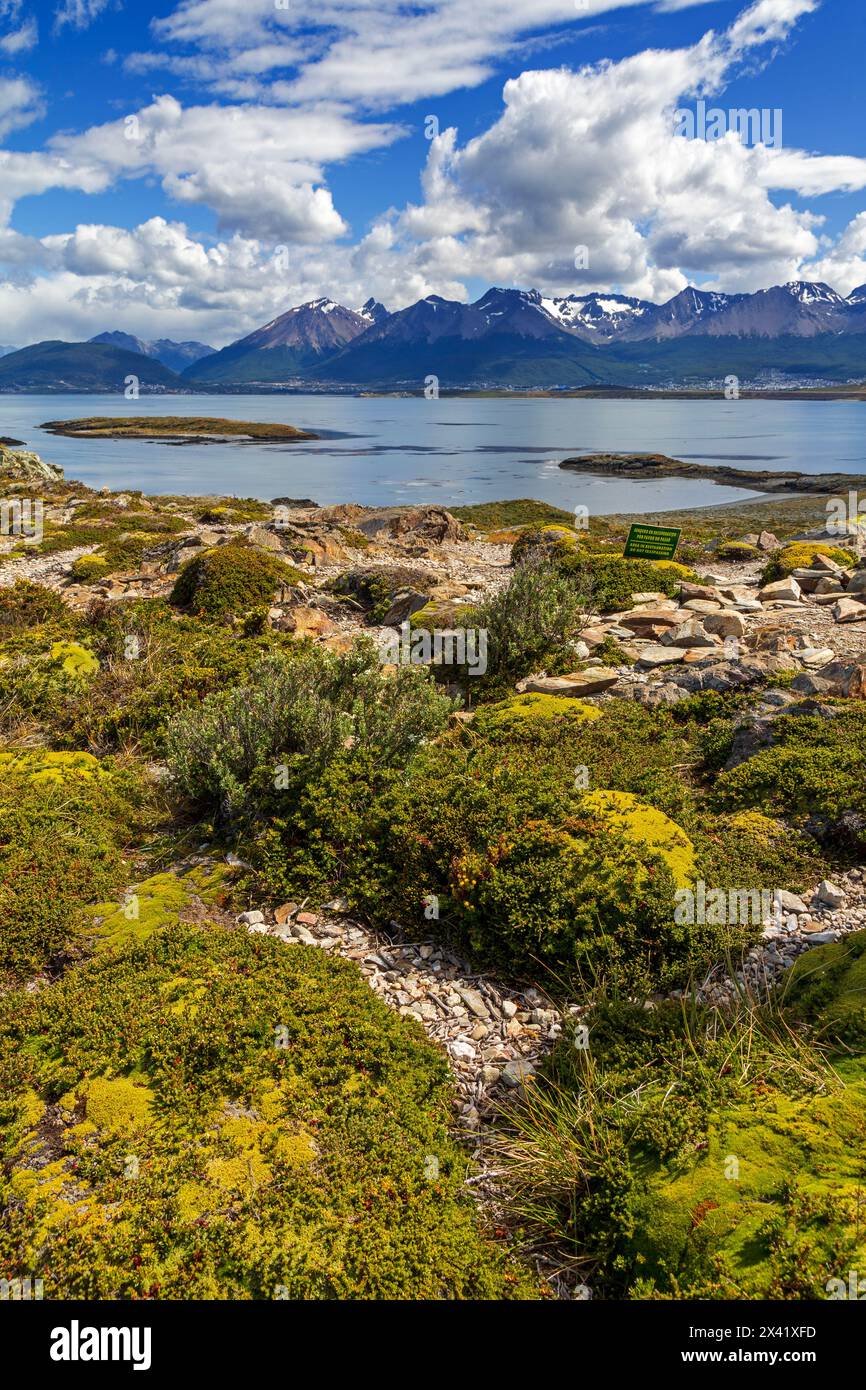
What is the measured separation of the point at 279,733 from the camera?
8.27 meters

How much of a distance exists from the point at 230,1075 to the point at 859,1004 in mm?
3599

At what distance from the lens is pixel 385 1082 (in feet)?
14.4

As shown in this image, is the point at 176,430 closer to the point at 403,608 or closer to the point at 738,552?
the point at 738,552

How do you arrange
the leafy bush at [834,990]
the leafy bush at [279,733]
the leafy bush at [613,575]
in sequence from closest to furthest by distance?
the leafy bush at [834,990]
the leafy bush at [279,733]
the leafy bush at [613,575]

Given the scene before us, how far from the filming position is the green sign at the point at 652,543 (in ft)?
67.2

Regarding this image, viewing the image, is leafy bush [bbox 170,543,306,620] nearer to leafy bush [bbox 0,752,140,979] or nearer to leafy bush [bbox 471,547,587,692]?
leafy bush [bbox 471,547,587,692]

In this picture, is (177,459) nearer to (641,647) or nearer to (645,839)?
(641,647)

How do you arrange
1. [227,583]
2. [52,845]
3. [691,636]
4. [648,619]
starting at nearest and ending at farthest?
[52,845], [691,636], [648,619], [227,583]

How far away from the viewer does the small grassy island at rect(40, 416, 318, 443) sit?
4565 inches

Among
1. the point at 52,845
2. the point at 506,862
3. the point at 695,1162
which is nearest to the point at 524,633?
the point at 506,862

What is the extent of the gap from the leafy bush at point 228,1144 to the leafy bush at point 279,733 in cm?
280

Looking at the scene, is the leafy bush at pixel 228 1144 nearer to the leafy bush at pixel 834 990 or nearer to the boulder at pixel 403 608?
the leafy bush at pixel 834 990

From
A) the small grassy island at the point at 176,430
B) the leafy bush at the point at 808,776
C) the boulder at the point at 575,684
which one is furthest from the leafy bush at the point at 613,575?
the small grassy island at the point at 176,430

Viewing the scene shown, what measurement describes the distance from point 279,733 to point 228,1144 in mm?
4954
